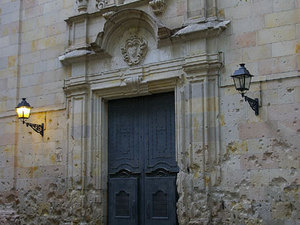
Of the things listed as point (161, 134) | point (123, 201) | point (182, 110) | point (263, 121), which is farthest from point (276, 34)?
point (123, 201)

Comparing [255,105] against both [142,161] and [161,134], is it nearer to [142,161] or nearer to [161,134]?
[161,134]

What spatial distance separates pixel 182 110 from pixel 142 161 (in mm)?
1350

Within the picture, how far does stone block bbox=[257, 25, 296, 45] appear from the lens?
23.4ft

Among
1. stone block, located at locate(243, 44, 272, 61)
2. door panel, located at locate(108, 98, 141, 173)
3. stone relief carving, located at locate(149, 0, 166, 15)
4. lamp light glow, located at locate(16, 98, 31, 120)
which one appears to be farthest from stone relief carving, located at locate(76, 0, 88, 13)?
Answer: stone block, located at locate(243, 44, 272, 61)

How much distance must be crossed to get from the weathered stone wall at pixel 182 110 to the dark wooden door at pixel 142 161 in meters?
0.30

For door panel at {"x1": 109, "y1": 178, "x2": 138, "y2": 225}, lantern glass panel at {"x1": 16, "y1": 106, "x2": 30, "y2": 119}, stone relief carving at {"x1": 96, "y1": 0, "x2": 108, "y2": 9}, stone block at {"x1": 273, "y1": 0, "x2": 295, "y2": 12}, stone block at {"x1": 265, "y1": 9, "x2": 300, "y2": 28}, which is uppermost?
stone relief carving at {"x1": 96, "y1": 0, "x2": 108, "y2": 9}

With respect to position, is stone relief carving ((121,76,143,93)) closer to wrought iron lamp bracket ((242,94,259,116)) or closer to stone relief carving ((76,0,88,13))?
stone relief carving ((76,0,88,13))

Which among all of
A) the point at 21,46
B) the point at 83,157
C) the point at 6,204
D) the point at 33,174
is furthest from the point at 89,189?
the point at 21,46

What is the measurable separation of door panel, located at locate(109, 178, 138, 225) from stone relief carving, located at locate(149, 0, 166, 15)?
312 centimetres

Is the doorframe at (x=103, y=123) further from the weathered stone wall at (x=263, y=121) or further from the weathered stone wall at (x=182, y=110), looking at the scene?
the weathered stone wall at (x=263, y=121)

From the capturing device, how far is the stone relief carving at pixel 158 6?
8.44 metres

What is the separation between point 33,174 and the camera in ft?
31.9

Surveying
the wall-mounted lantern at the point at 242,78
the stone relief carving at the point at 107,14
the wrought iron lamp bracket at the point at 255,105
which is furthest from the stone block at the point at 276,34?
the stone relief carving at the point at 107,14

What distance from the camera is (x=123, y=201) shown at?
8672mm
